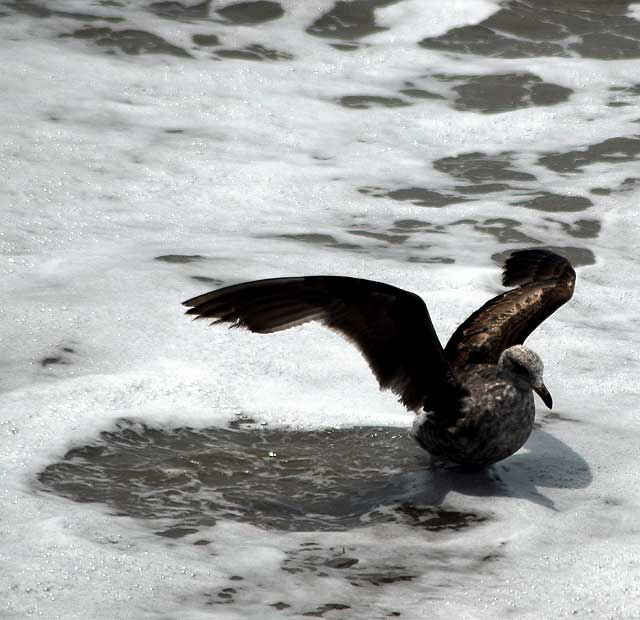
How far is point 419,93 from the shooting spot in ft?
31.6

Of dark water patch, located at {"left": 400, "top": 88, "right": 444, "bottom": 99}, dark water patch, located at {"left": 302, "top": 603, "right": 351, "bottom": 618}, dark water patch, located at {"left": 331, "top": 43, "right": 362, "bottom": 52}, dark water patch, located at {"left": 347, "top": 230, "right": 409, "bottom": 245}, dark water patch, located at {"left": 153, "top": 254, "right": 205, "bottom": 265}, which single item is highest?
dark water patch, located at {"left": 331, "top": 43, "right": 362, "bottom": 52}

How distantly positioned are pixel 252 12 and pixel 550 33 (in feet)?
9.23

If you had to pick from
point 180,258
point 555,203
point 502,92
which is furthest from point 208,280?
point 502,92

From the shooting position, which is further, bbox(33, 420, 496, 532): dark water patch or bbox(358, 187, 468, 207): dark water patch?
bbox(358, 187, 468, 207): dark water patch

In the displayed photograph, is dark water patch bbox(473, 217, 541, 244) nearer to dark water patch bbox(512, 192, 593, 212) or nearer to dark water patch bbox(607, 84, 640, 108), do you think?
dark water patch bbox(512, 192, 593, 212)

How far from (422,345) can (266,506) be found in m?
0.83

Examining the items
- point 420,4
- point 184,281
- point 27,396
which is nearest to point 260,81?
point 420,4

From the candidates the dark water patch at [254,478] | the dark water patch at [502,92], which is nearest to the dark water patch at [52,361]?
the dark water patch at [254,478]

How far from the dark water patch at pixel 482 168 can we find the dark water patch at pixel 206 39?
290cm

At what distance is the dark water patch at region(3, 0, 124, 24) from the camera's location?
10.3m

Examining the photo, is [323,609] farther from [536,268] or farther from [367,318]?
[536,268]

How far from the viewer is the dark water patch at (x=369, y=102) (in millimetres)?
9320

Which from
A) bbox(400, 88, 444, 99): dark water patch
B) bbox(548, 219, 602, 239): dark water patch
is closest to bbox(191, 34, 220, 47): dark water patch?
bbox(400, 88, 444, 99): dark water patch

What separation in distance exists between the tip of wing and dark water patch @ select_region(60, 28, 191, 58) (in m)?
5.20
